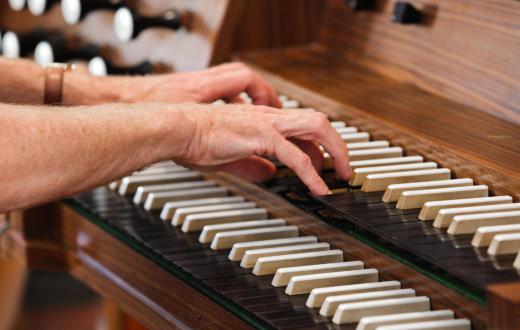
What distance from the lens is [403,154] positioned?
1.51 meters

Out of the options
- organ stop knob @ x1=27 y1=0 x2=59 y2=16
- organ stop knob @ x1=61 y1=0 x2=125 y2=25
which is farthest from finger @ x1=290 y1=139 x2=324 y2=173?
organ stop knob @ x1=27 y1=0 x2=59 y2=16

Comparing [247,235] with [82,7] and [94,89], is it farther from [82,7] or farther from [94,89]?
[82,7]

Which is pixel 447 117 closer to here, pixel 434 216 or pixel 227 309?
pixel 434 216

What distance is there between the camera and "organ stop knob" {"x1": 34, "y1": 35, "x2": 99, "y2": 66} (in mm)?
2250

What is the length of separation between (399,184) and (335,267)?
0.47 feet

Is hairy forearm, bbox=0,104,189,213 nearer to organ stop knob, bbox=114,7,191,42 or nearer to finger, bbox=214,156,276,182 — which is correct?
finger, bbox=214,156,276,182

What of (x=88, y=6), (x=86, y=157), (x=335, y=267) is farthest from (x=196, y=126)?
(x=88, y=6)

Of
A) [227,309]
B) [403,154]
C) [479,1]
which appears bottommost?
[227,309]

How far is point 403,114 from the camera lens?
1.60m

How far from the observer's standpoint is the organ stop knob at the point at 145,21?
78.9 inches

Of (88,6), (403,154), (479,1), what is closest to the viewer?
(403,154)

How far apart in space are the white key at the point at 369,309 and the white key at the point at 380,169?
9.4 inches

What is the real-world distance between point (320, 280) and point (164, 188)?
1.57ft

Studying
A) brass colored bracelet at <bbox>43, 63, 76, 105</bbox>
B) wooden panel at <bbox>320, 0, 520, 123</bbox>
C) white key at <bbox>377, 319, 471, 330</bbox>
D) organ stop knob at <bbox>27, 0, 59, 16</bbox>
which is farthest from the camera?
organ stop knob at <bbox>27, 0, 59, 16</bbox>
